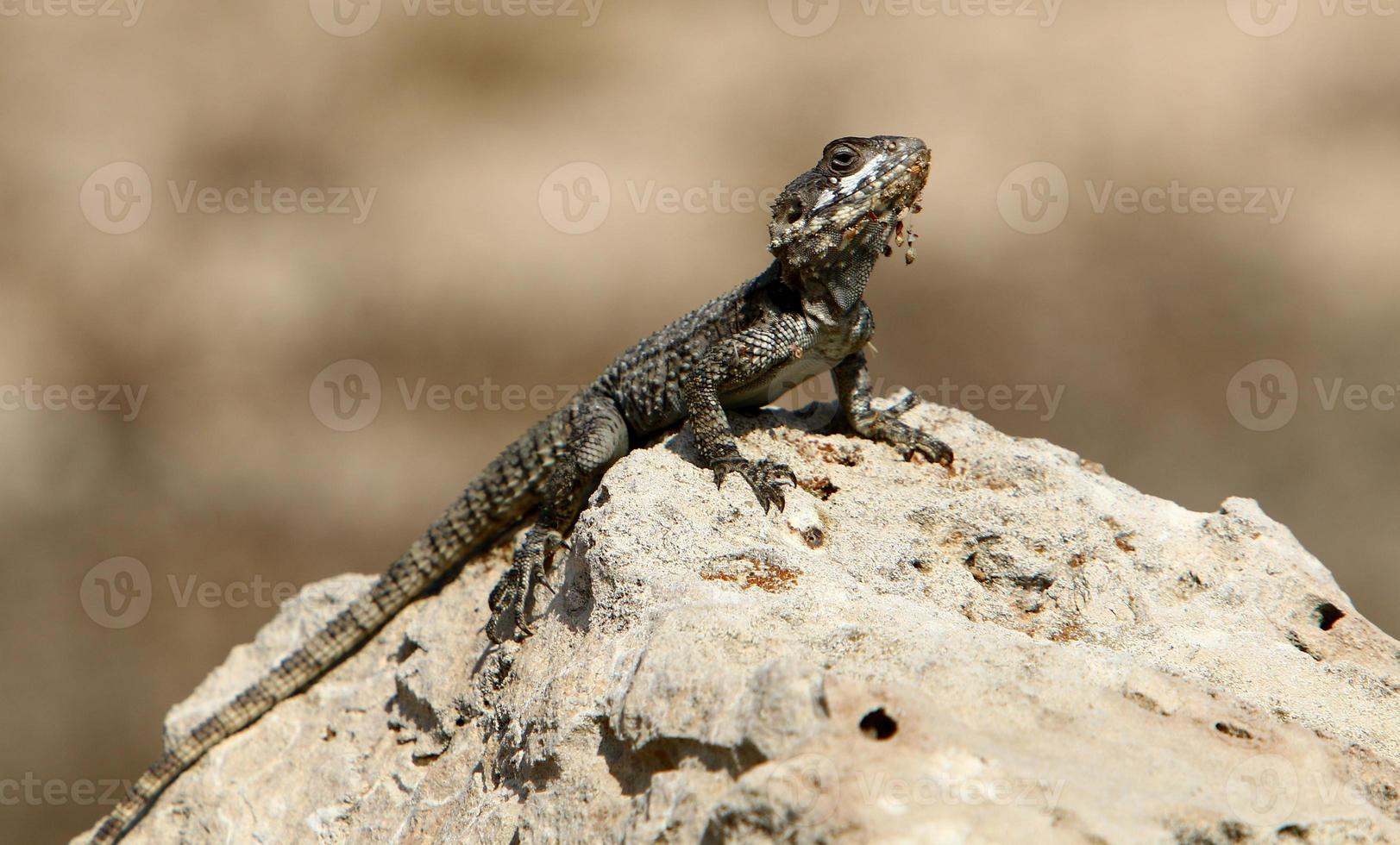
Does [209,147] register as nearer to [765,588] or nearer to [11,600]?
[11,600]

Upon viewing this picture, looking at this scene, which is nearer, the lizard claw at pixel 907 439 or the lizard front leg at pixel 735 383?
the lizard front leg at pixel 735 383

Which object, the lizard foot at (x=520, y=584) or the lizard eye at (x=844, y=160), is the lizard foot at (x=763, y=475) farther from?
the lizard eye at (x=844, y=160)

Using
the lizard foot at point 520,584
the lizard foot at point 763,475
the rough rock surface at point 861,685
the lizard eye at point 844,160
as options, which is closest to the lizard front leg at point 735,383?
the lizard foot at point 763,475

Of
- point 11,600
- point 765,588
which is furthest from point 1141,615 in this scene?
point 11,600

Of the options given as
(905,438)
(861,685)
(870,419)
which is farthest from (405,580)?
(861,685)

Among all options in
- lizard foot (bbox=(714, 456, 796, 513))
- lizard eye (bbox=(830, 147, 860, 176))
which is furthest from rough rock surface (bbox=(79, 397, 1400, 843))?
lizard eye (bbox=(830, 147, 860, 176))

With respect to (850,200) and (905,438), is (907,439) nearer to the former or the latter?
(905,438)

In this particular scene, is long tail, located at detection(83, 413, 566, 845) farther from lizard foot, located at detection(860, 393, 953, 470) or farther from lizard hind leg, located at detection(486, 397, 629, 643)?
lizard foot, located at detection(860, 393, 953, 470)

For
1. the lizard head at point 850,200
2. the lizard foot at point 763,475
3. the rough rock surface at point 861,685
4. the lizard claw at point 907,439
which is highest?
the lizard head at point 850,200
